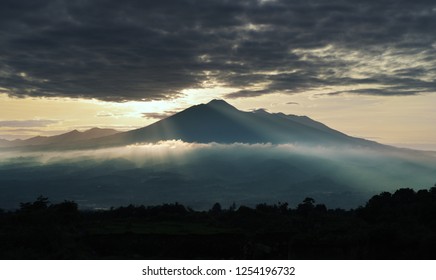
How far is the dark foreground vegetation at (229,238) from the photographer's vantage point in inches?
757

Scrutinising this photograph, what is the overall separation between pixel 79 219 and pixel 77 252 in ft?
37.2

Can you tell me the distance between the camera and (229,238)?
74.9ft

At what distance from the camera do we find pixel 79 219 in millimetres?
30719

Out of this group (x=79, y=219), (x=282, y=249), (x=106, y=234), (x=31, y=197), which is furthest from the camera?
(x=31, y=197)

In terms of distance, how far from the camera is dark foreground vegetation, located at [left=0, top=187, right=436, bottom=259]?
1923 centimetres
